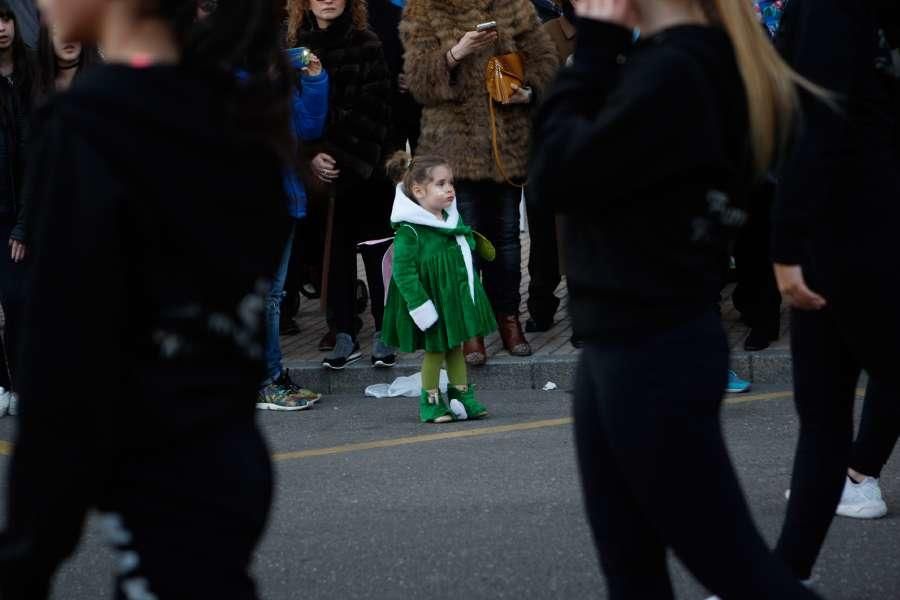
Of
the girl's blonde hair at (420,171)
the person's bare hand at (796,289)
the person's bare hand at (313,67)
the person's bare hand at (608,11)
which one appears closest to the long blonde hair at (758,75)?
the person's bare hand at (608,11)

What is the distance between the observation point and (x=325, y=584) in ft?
15.6

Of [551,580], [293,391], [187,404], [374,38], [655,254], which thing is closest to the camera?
[187,404]

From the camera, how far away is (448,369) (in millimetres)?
7500

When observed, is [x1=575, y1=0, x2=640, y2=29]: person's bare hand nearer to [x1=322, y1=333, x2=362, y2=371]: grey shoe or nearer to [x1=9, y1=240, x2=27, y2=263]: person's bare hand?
[x1=9, y1=240, x2=27, y2=263]: person's bare hand

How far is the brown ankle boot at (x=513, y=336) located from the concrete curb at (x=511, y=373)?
0.08m

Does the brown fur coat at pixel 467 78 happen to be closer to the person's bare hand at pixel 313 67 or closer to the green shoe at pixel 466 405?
the person's bare hand at pixel 313 67

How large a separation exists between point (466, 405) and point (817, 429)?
367 cm

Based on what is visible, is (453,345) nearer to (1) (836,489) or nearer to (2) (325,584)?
(2) (325,584)

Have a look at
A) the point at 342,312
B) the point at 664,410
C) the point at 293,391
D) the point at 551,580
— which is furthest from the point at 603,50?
the point at 342,312

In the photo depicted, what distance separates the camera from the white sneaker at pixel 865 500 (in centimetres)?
507

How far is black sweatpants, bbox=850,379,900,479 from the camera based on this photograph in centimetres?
485

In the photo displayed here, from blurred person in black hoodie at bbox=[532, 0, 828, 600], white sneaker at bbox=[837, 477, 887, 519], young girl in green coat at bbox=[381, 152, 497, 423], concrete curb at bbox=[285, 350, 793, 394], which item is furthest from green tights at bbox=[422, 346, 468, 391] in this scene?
blurred person in black hoodie at bbox=[532, 0, 828, 600]

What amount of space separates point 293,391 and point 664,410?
5.61 m

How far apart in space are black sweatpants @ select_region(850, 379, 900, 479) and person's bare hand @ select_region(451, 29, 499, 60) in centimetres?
407
